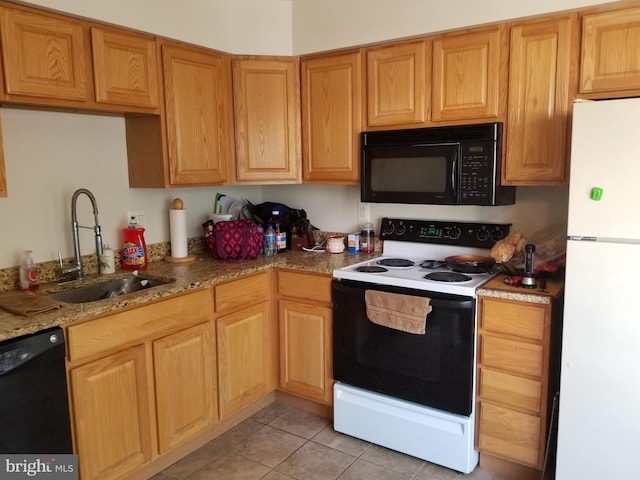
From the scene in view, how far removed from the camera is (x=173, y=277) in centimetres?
245

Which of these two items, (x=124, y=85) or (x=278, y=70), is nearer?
(x=124, y=85)

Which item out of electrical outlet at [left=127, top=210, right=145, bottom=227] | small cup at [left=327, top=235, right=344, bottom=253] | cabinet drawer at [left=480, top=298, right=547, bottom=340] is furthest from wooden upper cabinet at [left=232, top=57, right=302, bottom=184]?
cabinet drawer at [left=480, top=298, right=547, bottom=340]

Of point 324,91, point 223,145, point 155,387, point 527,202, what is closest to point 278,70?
point 324,91

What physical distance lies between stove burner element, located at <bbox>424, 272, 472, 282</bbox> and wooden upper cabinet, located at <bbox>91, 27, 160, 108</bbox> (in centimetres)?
158

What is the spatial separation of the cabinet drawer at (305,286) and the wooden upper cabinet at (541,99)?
1068 millimetres

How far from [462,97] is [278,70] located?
3.54ft

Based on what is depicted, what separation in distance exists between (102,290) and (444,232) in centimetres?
181

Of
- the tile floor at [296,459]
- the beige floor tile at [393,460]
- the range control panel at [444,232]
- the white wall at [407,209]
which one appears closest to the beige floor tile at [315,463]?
the tile floor at [296,459]

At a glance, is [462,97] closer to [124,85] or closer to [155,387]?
[124,85]

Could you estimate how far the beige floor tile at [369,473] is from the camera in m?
2.26

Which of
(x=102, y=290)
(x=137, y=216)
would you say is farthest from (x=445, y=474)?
(x=137, y=216)

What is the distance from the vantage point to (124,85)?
7.52ft

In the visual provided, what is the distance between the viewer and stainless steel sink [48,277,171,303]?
2256mm

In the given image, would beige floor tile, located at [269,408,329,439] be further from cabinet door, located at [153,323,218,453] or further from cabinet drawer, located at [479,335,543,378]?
cabinet drawer, located at [479,335,543,378]
